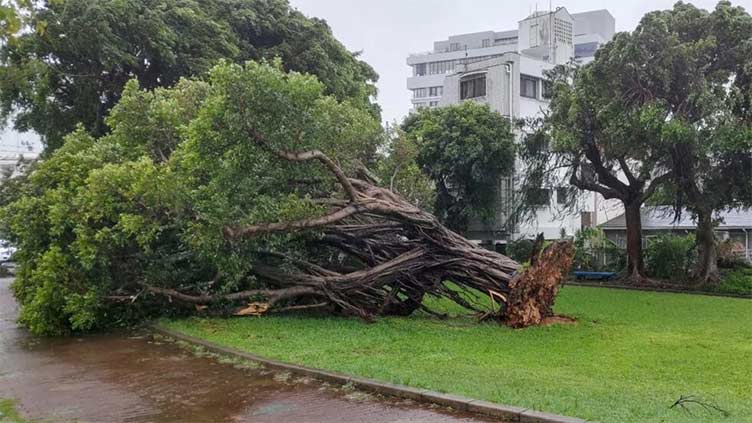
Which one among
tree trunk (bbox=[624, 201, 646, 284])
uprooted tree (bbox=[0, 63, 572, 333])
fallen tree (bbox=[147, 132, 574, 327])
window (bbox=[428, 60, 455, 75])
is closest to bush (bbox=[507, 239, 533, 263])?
tree trunk (bbox=[624, 201, 646, 284])

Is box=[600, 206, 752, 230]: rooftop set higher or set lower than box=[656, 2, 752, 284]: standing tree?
lower

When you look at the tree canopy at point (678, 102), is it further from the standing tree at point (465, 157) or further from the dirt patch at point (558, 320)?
the dirt patch at point (558, 320)

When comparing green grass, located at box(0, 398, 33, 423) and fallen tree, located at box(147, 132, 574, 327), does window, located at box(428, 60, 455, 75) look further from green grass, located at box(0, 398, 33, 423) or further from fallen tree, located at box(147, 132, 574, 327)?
green grass, located at box(0, 398, 33, 423)

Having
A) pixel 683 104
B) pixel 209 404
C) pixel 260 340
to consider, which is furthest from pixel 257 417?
pixel 683 104

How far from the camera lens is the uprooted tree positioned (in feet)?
37.2

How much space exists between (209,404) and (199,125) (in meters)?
5.55

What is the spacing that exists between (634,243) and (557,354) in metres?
14.9

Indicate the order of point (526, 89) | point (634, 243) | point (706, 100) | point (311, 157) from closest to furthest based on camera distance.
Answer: point (311, 157) → point (706, 100) → point (634, 243) → point (526, 89)

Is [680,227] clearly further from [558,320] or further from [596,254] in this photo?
[558,320]

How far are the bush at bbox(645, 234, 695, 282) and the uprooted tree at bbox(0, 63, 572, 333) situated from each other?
10.7m

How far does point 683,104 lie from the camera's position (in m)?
18.9

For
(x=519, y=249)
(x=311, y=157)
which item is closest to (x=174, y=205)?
(x=311, y=157)

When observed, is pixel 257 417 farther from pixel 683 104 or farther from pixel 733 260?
pixel 733 260

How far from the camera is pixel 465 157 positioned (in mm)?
26141
